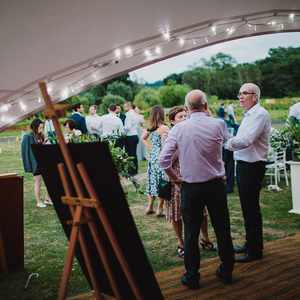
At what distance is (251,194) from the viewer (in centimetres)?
398

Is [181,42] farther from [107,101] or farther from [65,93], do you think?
[107,101]

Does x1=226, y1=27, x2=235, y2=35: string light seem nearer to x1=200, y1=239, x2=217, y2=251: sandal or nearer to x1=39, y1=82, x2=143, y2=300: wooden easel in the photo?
x1=200, y1=239, x2=217, y2=251: sandal

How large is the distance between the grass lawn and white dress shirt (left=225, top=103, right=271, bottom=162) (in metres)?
1.14

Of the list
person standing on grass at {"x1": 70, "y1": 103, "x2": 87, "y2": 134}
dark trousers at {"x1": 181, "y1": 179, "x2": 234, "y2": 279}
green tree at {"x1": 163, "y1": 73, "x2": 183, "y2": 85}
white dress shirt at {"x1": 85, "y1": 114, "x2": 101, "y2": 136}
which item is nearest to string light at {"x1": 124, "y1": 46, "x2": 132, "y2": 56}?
dark trousers at {"x1": 181, "y1": 179, "x2": 234, "y2": 279}

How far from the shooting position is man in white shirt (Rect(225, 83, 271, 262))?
3.84 m

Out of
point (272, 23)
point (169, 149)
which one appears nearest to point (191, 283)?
point (169, 149)

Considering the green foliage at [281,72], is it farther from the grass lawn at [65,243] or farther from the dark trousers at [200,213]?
the dark trousers at [200,213]

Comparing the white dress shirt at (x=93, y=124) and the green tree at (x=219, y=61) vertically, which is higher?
the green tree at (x=219, y=61)

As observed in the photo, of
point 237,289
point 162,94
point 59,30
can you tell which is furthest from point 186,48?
point 162,94

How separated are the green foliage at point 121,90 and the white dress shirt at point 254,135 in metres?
12.2

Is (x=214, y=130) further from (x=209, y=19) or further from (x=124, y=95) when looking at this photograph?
(x=124, y=95)

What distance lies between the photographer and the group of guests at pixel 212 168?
3.34 meters

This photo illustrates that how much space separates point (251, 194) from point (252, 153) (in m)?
0.37

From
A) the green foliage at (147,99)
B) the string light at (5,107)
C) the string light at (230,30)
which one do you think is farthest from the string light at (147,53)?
the green foliage at (147,99)
